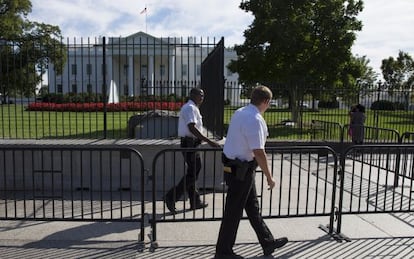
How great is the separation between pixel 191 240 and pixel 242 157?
1548 mm

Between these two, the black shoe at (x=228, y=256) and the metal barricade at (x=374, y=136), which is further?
the metal barricade at (x=374, y=136)

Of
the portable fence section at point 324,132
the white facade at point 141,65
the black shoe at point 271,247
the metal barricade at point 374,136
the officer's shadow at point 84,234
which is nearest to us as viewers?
the black shoe at point 271,247

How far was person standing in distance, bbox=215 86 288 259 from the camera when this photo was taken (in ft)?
13.0

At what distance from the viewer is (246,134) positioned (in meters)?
3.97

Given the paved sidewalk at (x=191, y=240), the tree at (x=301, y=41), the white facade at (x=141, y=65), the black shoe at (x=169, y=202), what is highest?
the tree at (x=301, y=41)

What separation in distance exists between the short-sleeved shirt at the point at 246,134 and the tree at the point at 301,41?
1613 centimetres

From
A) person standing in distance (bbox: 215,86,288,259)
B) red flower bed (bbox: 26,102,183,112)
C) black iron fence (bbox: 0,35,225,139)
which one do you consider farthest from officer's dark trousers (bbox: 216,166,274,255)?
red flower bed (bbox: 26,102,183,112)

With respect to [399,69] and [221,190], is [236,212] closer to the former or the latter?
[221,190]

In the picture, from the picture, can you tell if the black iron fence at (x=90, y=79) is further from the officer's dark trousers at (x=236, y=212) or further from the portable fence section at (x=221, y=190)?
the officer's dark trousers at (x=236, y=212)

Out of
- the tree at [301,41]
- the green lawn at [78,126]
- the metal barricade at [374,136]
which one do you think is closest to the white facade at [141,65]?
the green lawn at [78,126]

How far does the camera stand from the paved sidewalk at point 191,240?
181 inches

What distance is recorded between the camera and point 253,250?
4738mm

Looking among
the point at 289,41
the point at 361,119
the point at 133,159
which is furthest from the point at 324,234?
the point at 289,41

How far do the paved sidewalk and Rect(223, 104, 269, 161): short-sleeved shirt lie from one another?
1.31m
